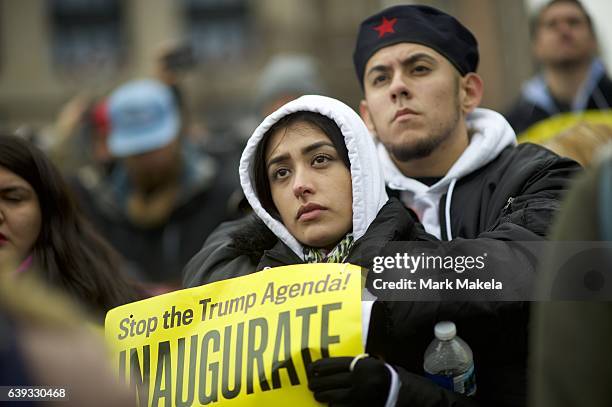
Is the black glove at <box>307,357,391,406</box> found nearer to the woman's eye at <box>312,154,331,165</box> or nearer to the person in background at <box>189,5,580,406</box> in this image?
the person in background at <box>189,5,580,406</box>

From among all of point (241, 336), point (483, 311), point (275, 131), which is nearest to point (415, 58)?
point (275, 131)

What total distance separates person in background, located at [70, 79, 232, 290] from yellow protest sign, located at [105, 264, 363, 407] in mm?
3445

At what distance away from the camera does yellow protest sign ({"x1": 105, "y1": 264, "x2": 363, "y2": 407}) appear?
12.6 ft

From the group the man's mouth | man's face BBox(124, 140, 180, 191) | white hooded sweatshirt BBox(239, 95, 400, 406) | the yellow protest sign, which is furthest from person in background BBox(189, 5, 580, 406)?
man's face BBox(124, 140, 180, 191)

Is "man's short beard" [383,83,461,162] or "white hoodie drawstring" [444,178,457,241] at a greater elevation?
"man's short beard" [383,83,461,162]

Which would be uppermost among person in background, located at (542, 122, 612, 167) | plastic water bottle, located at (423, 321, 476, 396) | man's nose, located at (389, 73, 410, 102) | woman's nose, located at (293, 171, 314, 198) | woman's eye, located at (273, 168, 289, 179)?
man's nose, located at (389, 73, 410, 102)

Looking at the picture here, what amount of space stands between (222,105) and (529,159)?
25.1 metres

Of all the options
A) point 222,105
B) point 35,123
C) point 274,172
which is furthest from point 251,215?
point 35,123

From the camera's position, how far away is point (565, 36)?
22.7 feet

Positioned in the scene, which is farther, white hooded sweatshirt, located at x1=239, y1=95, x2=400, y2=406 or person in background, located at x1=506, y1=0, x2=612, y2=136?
person in background, located at x1=506, y1=0, x2=612, y2=136

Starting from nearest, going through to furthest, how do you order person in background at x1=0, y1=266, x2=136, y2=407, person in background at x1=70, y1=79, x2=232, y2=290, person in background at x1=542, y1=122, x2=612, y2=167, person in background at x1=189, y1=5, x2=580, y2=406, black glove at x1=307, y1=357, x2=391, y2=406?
person in background at x1=0, y1=266, x2=136, y2=407 → black glove at x1=307, y1=357, x2=391, y2=406 → person in background at x1=189, y1=5, x2=580, y2=406 → person in background at x1=542, y1=122, x2=612, y2=167 → person in background at x1=70, y1=79, x2=232, y2=290

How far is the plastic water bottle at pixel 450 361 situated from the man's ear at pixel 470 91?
1460mm

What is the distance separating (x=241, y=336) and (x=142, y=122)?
4280 mm

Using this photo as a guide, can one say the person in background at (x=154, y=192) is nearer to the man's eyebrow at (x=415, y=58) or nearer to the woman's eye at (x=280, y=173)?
the man's eyebrow at (x=415, y=58)
